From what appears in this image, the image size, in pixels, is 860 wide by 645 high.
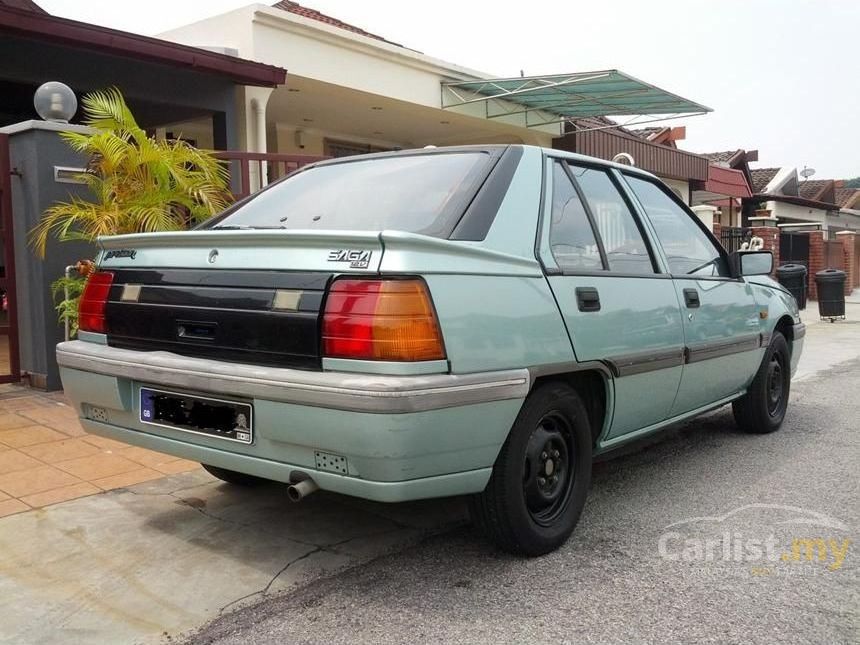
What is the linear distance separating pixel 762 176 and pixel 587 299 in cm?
3356

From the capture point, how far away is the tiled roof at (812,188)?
36906 mm

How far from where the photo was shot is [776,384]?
5.75 m

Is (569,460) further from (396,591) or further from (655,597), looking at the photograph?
(396,591)

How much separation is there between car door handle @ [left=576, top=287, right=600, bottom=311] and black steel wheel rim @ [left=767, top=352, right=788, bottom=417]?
2630 millimetres

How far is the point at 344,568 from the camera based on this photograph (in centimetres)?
328

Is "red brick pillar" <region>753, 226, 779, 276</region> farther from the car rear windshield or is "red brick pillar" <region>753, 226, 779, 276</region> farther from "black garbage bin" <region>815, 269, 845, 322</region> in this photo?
the car rear windshield

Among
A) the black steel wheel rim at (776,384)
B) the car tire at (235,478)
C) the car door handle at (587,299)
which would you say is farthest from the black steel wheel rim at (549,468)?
the black steel wheel rim at (776,384)

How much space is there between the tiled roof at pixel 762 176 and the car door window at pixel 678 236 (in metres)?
29.8

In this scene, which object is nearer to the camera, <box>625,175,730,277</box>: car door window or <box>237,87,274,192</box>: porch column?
<box>625,175,730,277</box>: car door window

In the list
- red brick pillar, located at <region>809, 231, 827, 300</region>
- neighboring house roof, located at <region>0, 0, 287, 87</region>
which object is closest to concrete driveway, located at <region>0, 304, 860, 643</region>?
neighboring house roof, located at <region>0, 0, 287, 87</region>

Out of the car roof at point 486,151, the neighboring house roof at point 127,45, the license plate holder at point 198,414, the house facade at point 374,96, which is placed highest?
the house facade at point 374,96

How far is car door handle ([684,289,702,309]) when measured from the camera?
4293mm

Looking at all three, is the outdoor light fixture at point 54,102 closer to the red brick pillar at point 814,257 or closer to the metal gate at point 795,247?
the metal gate at point 795,247

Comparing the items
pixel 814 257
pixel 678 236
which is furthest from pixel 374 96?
pixel 814 257
